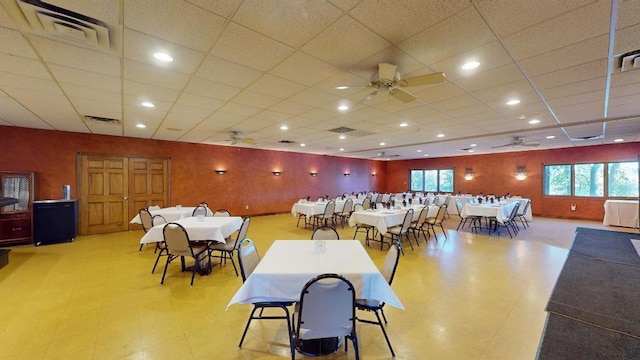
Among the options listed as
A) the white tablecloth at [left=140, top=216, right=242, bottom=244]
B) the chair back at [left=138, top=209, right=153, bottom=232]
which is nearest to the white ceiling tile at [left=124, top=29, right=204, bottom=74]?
the white tablecloth at [left=140, top=216, right=242, bottom=244]

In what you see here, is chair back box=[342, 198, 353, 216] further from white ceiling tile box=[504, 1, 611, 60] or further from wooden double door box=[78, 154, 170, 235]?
white ceiling tile box=[504, 1, 611, 60]

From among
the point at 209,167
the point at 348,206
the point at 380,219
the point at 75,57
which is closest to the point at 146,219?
the point at 75,57

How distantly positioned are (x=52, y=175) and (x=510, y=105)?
10.4m

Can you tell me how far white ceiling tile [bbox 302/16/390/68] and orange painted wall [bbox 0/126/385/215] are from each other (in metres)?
7.36

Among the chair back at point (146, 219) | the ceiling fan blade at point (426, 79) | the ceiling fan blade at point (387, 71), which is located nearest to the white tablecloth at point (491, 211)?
the ceiling fan blade at point (426, 79)

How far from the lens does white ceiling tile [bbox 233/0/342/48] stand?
1.96m

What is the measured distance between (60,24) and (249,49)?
1520 mm

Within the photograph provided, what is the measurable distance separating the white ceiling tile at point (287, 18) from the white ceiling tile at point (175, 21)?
0.27 metres

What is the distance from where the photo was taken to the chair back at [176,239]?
11.7 ft

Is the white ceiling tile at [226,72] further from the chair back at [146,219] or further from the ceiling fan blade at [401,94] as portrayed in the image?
the chair back at [146,219]

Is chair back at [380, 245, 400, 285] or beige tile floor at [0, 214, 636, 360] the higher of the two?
chair back at [380, 245, 400, 285]

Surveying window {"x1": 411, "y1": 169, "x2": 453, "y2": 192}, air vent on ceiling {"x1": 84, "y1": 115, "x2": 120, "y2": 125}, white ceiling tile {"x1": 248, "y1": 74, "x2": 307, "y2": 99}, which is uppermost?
white ceiling tile {"x1": 248, "y1": 74, "x2": 307, "y2": 99}

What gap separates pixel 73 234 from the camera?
241 inches

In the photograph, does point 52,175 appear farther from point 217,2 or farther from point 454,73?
point 454,73
